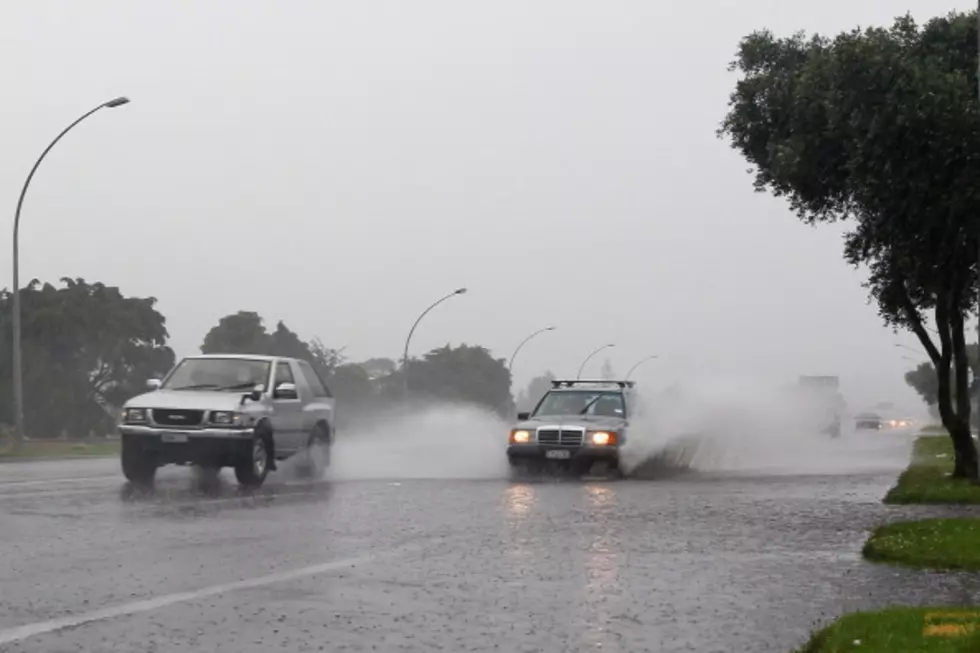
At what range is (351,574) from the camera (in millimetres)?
10344

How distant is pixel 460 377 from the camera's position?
123 meters

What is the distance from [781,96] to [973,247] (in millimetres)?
3716

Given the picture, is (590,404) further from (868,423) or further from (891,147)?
(868,423)

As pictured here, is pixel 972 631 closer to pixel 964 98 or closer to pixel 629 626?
pixel 629 626

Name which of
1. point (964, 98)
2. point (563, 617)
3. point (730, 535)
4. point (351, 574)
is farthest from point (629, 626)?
point (964, 98)

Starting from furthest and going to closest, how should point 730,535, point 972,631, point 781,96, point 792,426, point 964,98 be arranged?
point 792,426 → point 781,96 → point 964,98 → point 730,535 → point 972,631

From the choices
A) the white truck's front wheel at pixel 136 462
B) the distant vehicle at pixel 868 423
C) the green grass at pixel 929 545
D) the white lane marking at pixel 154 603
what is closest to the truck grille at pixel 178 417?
the white truck's front wheel at pixel 136 462

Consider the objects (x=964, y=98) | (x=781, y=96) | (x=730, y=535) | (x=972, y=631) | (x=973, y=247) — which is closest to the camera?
(x=972, y=631)

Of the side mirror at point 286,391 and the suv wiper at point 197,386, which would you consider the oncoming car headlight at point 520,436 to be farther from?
the suv wiper at point 197,386

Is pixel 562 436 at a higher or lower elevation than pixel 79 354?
lower

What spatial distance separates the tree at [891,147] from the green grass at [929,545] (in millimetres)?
5100

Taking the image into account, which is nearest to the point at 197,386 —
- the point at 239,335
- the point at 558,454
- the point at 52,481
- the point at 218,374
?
the point at 218,374

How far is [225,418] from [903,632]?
12.9 meters

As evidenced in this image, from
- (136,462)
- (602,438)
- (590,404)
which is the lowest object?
(136,462)
